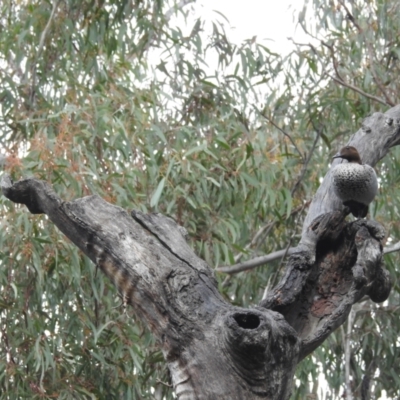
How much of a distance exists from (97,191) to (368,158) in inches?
49.4

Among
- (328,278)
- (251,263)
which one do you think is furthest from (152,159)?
(328,278)

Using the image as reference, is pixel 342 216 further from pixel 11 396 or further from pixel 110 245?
pixel 11 396

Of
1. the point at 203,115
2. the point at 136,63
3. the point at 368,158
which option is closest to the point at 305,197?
the point at 203,115

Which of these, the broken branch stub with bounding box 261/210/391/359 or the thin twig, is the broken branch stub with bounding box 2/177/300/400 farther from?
the thin twig

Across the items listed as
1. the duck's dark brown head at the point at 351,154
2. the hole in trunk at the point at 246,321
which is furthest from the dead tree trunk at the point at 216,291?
the duck's dark brown head at the point at 351,154

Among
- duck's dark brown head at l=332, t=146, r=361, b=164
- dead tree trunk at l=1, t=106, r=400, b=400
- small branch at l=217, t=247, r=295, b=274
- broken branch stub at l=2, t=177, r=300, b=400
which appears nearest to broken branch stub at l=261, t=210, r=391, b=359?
dead tree trunk at l=1, t=106, r=400, b=400

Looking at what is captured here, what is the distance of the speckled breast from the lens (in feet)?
10.1

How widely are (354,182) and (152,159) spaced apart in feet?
4.17

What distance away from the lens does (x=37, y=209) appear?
2527mm

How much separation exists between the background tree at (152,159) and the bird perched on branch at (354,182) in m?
0.24

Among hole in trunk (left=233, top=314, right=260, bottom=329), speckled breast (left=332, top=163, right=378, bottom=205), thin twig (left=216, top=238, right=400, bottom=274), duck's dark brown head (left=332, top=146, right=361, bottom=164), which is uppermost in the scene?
duck's dark brown head (left=332, top=146, right=361, bottom=164)

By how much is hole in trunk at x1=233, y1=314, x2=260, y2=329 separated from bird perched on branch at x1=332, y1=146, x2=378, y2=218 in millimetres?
1079

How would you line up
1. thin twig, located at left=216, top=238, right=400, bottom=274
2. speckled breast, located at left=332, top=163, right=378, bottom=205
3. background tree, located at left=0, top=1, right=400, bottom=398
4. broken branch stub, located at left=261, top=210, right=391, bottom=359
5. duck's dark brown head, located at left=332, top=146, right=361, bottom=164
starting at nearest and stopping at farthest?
broken branch stub, located at left=261, top=210, right=391, bottom=359 → speckled breast, located at left=332, top=163, right=378, bottom=205 → duck's dark brown head, located at left=332, top=146, right=361, bottom=164 → background tree, located at left=0, top=1, right=400, bottom=398 → thin twig, located at left=216, top=238, right=400, bottom=274


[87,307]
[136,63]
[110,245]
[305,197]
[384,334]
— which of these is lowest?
[384,334]
